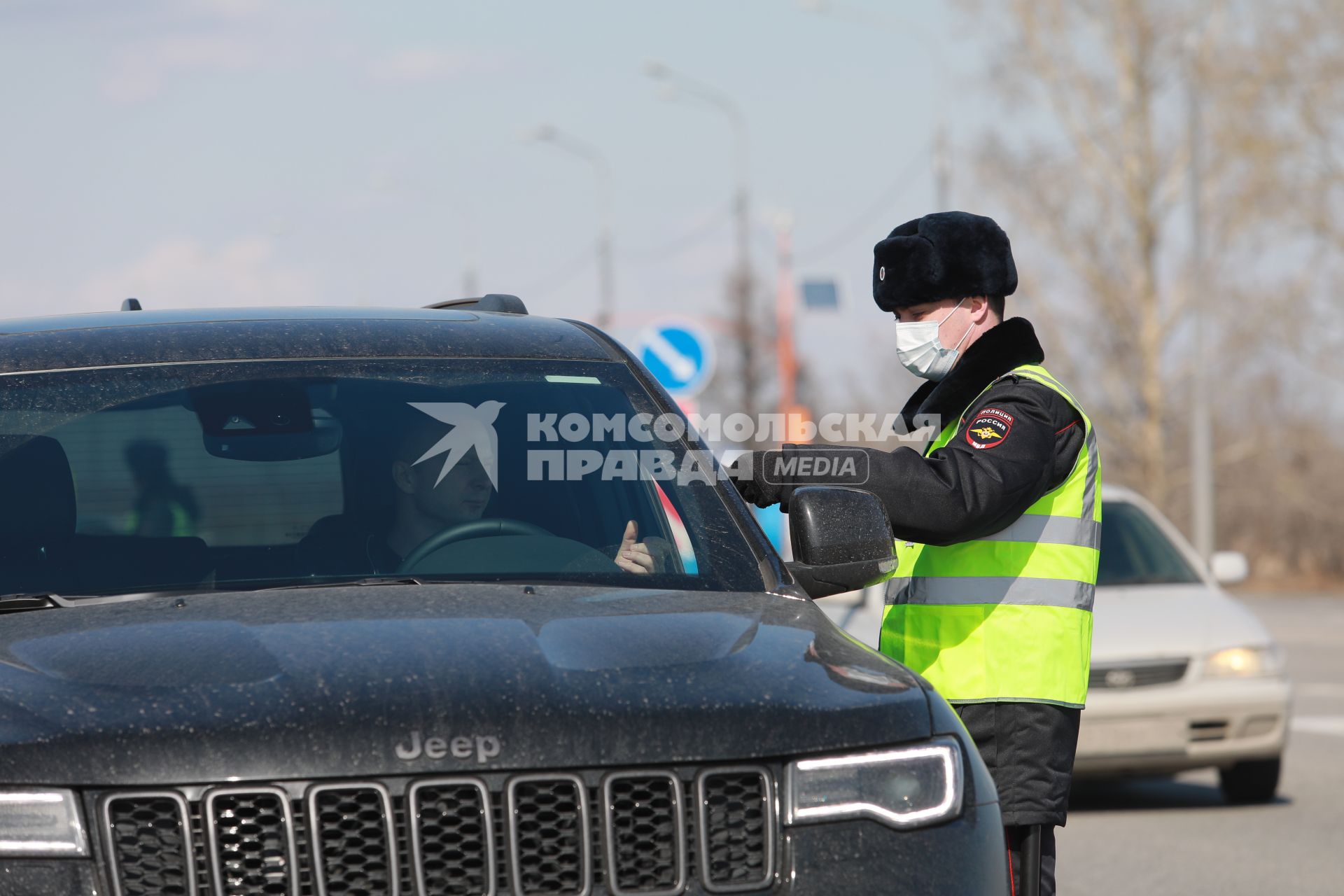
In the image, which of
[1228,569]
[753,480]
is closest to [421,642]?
[753,480]

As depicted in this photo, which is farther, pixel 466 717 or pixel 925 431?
pixel 925 431

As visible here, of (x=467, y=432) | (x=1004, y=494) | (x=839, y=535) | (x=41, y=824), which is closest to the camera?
(x=41, y=824)

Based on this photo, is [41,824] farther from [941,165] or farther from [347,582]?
[941,165]

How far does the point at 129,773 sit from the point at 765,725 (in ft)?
3.15

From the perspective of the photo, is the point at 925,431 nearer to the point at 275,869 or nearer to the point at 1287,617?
the point at 275,869

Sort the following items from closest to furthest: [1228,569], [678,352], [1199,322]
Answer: [1228,569], [678,352], [1199,322]

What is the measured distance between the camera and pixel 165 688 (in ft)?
9.95

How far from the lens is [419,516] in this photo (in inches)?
158

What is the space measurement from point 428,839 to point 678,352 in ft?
52.4

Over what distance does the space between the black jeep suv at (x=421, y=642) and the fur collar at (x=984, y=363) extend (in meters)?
0.63

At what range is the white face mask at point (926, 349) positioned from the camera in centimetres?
463

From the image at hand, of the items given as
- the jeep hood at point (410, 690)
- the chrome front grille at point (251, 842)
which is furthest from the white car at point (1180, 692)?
the chrome front grille at point (251, 842)

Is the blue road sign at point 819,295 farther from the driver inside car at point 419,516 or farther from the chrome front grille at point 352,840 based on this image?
the chrome front grille at point 352,840

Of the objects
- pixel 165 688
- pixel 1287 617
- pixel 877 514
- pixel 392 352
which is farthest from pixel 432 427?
pixel 1287 617
